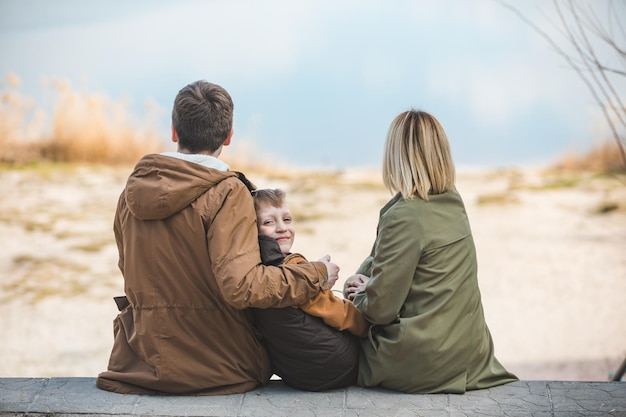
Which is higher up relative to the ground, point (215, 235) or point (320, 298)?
point (215, 235)

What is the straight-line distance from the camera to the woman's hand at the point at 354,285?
323 centimetres

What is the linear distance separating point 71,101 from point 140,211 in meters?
9.68

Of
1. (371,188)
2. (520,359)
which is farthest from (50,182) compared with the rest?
(520,359)

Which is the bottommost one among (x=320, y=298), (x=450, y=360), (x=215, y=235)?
(x=450, y=360)

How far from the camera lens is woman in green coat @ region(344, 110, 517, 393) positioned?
9.80ft

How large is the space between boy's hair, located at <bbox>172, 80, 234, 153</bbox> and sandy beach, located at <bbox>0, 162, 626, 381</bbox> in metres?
5.51

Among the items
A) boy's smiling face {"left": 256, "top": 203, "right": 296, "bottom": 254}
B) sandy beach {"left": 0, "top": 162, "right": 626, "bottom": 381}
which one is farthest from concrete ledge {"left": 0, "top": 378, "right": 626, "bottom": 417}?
sandy beach {"left": 0, "top": 162, "right": 626, "bottom": 381}

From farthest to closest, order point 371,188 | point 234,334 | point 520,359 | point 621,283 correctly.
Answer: point 371,188, point 621,283, point 520,359, point 234,334

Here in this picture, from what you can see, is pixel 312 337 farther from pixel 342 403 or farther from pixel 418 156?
pixel 418 156

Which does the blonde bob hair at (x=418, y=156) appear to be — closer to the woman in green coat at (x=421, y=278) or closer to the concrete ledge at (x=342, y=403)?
the woman in green coat at (x=421, y=278)

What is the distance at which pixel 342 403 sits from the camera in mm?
3006

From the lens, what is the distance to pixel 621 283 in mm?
10195

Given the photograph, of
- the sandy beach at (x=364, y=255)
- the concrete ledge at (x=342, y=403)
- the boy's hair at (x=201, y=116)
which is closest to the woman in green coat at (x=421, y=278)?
the concrete ledge at (x=342, y=403)

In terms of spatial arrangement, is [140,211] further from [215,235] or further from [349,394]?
[349,394]
